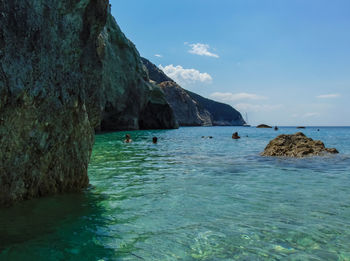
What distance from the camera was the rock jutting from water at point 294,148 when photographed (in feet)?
55.3

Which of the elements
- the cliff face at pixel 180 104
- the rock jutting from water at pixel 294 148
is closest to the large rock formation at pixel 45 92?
the rock jutting from water at pixel 294 148

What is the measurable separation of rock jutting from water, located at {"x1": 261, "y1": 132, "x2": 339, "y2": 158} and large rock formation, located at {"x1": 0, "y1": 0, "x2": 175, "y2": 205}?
1220cm

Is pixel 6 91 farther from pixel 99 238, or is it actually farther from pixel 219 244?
pixel 219 244

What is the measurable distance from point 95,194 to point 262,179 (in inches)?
216

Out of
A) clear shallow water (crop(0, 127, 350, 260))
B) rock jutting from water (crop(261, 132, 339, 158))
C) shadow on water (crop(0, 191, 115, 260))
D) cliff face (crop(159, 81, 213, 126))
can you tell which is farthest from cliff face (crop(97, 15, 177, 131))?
cliff face (crop(159, 81, 213, 126))

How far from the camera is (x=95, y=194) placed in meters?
7.27

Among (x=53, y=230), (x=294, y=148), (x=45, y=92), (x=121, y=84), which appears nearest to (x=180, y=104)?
(x=121, y=84)

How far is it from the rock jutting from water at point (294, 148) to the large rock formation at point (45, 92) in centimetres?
1220

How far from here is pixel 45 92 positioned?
239 inches

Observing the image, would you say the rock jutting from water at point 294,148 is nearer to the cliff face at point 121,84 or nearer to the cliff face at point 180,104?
the cliff face at point 121,84

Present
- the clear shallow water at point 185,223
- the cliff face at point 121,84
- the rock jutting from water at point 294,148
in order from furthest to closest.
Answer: the cliff face at point 121,84 → the rock jutting from water at point 294,148 → the clear shallow water at point 185,223

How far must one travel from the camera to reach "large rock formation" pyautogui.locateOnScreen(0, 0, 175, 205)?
5.29 meters

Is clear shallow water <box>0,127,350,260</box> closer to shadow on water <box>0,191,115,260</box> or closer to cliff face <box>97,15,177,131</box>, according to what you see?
shadow on water <box>0,191,115,260</box>

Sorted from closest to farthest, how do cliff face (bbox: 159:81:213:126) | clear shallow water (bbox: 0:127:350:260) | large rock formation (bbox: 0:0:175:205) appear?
1. clear shallow water (bbox: 0:127:350:260)
2. large rock formation (bbox: 0:0:175:205)
3. cliff face (bbox: 159:81:213:126)
